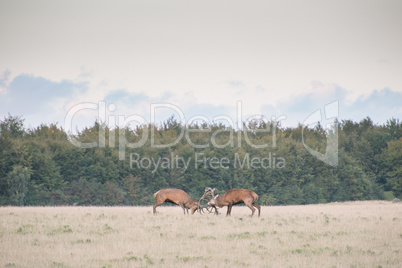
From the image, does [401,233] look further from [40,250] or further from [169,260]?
[40,250]

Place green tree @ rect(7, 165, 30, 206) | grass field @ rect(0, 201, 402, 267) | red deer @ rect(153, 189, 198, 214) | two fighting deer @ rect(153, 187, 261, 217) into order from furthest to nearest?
green tree @ rect(7, 165, 30, 206) < red deer @ rect(153, 189, 198, 214) < two fighting deer @ rect(153, 187, 261, 217) < grass field @ rect(0, 201, 402, 267)

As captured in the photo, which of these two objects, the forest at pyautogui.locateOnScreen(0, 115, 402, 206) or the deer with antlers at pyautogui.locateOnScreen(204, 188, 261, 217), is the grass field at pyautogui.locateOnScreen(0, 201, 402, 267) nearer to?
the deer with antlers at pyautogui.locateOnScreen(204, 188, 261, 217)

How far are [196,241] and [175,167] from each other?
4463 centimetres

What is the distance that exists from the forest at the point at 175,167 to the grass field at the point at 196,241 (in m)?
29.7

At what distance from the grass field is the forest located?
2967 centimetres

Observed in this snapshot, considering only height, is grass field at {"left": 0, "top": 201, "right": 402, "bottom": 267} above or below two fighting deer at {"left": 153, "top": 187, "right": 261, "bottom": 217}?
below

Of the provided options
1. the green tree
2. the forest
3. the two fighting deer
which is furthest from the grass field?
the forest

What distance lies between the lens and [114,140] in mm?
60562

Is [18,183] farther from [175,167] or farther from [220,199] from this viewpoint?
[220,199]

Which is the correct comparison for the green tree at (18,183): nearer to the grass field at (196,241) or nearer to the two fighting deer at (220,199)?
the grass field at (196,241)

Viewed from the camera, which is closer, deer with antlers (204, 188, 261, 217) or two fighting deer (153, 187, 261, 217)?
deer with antlers (204, 188, 261, 217)

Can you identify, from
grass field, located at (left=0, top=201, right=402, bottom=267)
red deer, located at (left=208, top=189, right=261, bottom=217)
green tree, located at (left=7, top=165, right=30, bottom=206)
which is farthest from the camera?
green tree, located at (left=7, top=165, right=30, bottom=206)

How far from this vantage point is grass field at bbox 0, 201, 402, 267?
1380cm

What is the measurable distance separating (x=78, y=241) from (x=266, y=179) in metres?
48.2
